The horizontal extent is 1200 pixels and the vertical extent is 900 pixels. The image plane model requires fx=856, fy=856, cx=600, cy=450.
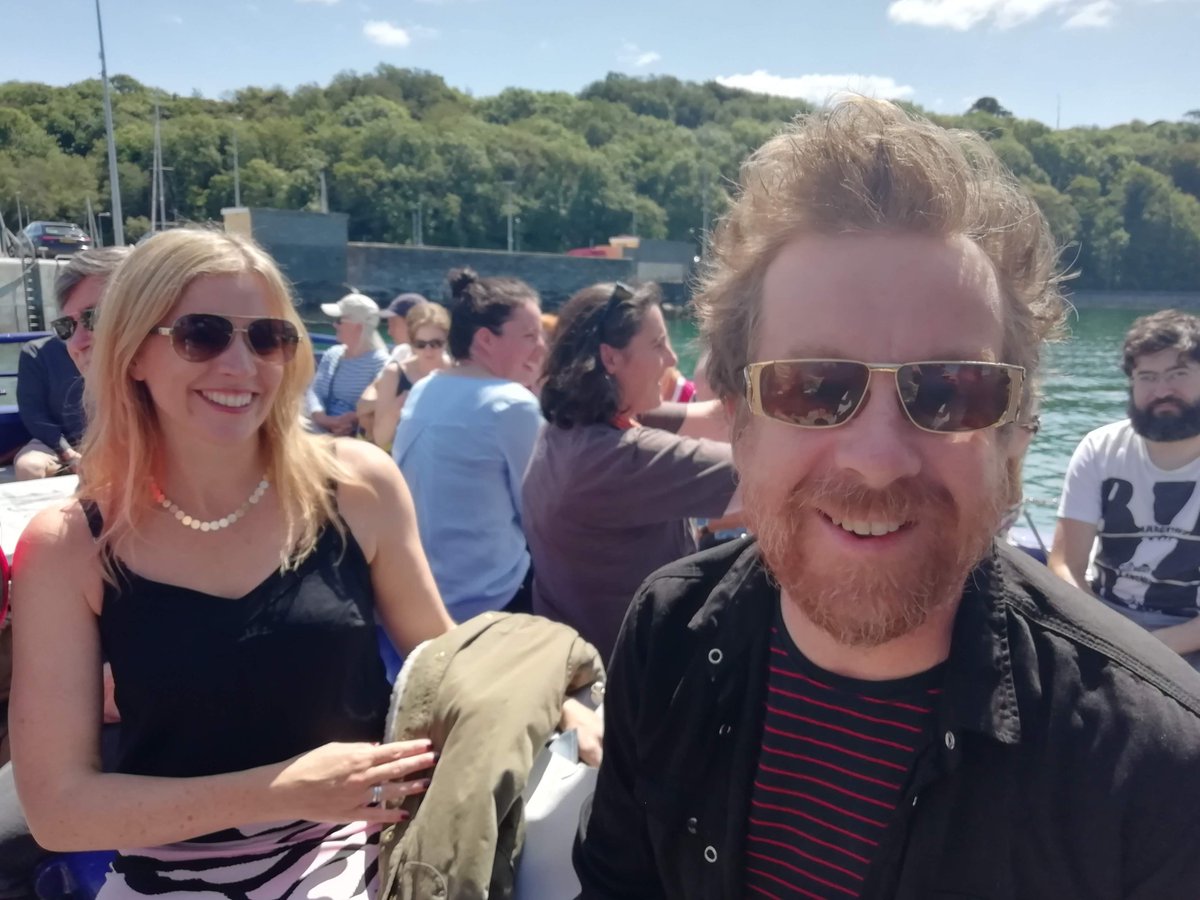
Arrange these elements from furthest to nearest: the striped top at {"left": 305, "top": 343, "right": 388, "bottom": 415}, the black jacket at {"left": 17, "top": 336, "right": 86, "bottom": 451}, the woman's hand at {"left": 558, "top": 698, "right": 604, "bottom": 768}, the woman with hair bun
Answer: the striped top at {"left": 305, "top": 343, "right": 388, "bottom": 415}
the black jacket at {"left": 17, "top": 336, "right": 86, "bottom": 451}
the woman with hair bun
the woman's hand at {"left": 558, "top": 698, "right": 604, "bottom": 768}

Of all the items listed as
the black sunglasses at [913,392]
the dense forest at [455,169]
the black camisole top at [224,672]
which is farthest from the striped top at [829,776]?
the dense forest at [455,169]

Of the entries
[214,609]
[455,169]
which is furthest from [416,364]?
[455,169]

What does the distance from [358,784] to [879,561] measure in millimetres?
959

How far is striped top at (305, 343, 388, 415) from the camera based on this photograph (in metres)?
5.58

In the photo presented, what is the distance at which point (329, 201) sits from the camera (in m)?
63.9

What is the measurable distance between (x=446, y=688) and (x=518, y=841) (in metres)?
0.28

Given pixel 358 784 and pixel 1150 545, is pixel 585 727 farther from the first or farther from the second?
pixel 1150 545

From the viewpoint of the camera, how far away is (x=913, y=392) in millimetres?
991

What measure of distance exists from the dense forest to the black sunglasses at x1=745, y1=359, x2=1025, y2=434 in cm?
5002

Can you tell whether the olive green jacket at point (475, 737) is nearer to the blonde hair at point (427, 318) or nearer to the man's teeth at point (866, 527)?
the man's teeth at point (866, 527)

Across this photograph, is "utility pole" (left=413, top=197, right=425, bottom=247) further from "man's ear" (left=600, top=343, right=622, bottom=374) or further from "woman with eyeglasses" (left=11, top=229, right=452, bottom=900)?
"woman with eyeglasses" (left=11, top=229, right=452, bottom=900)

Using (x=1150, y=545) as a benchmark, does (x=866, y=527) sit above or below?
above

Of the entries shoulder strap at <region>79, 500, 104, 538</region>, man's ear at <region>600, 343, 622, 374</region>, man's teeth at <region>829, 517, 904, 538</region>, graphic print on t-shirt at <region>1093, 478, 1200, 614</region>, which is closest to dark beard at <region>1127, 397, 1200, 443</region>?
graphic print on t-shirt at <region>1093, 478, 1200, 614</region>

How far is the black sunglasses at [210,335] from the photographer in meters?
1.70
